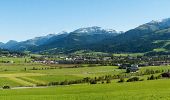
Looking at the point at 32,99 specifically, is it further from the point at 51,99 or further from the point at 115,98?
the point at 115,98

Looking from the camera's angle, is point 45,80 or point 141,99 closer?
point 141,99

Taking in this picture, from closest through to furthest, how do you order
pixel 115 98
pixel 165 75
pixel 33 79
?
1. pixel 115 98
2. pixel 165 75
3. pixel 33 79

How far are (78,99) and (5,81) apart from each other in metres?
120

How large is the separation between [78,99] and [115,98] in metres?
5.34

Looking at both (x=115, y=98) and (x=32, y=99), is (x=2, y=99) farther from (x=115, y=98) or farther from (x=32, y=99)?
(x=115, y=98)

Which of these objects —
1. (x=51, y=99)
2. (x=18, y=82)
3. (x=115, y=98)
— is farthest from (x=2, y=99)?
(x=18, y=82)

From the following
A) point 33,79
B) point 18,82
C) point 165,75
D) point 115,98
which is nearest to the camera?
point 115,98

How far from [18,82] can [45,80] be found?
559 inches

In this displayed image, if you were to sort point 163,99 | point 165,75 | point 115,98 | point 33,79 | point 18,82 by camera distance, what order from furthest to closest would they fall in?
point 33,79, point 18,82, point 165,75, point 115,98, point 163,99

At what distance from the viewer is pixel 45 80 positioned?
587ft

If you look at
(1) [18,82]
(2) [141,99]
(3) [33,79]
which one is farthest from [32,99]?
(3) [33,79]

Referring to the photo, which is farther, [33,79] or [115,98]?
[33,79]

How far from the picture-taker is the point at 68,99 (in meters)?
57.5

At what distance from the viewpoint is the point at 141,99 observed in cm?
5238
